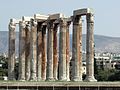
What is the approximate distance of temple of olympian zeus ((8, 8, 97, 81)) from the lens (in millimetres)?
66438

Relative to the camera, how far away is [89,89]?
52.4m

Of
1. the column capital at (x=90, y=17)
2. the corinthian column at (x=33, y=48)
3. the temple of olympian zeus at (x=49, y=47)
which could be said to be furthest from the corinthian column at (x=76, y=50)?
the corinthian column at (x=33, y=48)

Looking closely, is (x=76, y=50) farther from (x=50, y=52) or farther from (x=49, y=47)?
Result: (x=49, y=47)

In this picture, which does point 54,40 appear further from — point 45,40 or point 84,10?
point 84,10

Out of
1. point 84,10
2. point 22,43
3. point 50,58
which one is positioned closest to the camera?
point 84,10

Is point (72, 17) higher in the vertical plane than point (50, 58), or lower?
higher

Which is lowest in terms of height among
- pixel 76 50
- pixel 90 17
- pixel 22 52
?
pixel 76 50

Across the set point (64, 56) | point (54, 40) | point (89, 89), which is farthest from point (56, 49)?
point (89, 89)

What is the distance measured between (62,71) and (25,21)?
1282cm

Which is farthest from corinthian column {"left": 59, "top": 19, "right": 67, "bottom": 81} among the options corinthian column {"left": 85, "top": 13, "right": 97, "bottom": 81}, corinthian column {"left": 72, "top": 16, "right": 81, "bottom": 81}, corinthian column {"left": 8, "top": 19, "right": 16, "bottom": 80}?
corinthian column {"left": 8, "top": 19, "right": 16, "bottom": 80}

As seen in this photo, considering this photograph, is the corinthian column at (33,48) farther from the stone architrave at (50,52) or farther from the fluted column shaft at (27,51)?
the fluted column shaft at (27,51)

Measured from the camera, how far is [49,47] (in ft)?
242

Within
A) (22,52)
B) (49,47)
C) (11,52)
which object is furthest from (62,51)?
(11,52)

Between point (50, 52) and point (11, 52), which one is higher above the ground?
point (11, 52)
